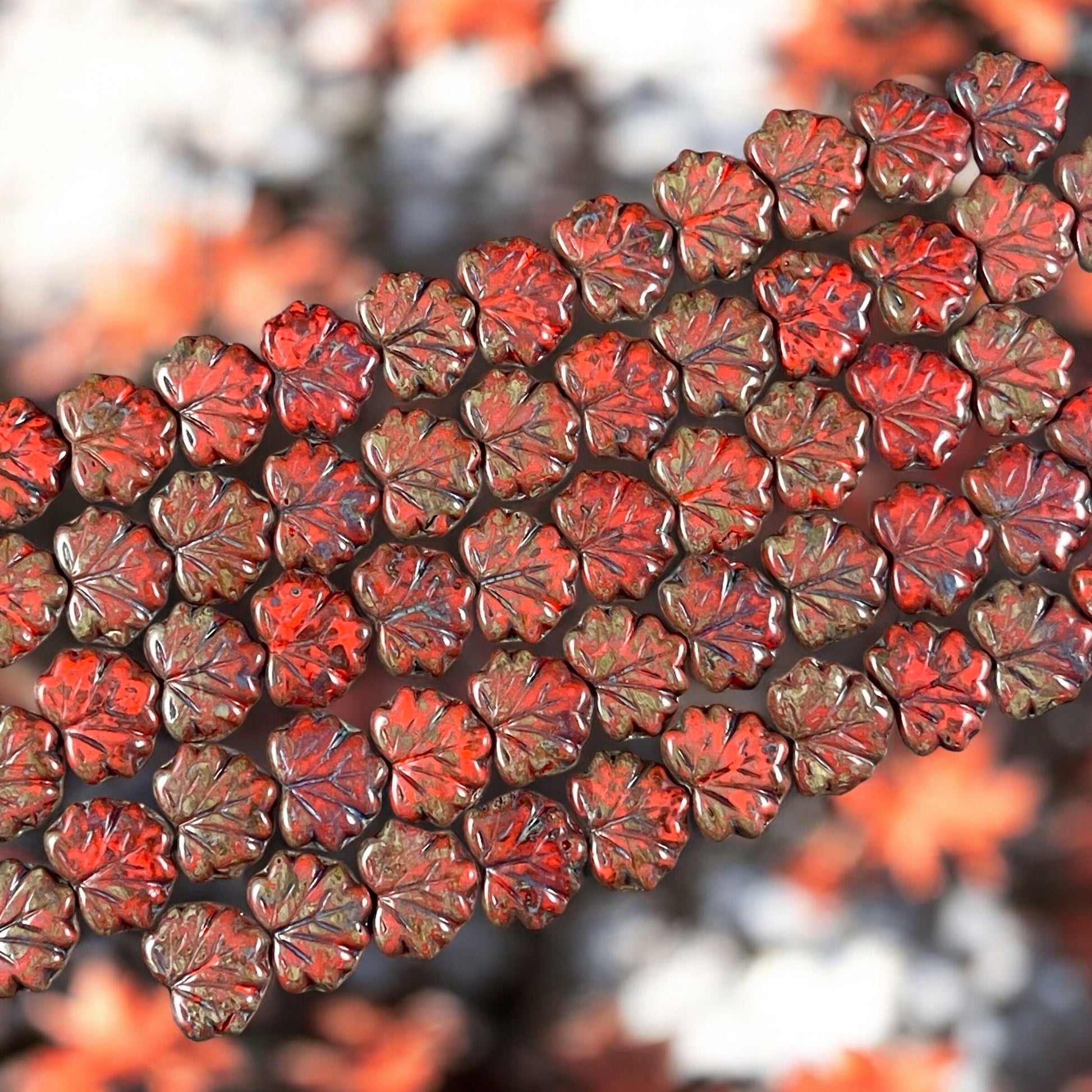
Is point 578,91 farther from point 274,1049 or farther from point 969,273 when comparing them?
point 274,1049

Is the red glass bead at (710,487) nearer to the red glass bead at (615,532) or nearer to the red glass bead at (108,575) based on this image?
the red glass bead at (615,532)

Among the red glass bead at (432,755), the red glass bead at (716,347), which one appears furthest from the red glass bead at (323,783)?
the red glass bead at (716,347)

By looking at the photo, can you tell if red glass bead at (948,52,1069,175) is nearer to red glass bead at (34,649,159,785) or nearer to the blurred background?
the blurred background

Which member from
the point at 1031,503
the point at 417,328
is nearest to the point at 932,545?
the point at 1031,503

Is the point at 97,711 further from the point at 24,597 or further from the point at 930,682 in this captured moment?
the point at 930,682

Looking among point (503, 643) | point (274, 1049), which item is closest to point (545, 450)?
point (503, 643)

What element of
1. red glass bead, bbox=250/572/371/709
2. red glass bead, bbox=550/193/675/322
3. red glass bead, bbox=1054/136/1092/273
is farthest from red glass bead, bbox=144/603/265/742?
red glass bead, bbox=1054/136/1092/273
